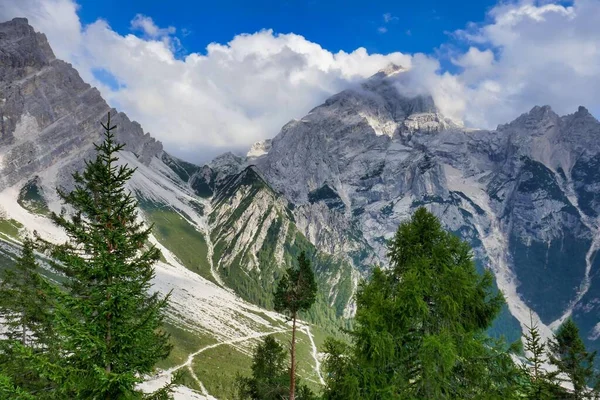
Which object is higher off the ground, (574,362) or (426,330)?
(574,362)

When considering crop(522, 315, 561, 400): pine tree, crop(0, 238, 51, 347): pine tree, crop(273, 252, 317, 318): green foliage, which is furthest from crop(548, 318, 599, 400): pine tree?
crop(0, 238, 51, 347): pine tree

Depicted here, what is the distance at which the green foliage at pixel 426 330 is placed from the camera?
39.6 ft

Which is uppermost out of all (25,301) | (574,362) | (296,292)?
(574,362)

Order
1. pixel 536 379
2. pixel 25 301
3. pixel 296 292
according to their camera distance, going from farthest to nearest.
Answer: pixel 296 292, pixel 25 301, pixel 536 379

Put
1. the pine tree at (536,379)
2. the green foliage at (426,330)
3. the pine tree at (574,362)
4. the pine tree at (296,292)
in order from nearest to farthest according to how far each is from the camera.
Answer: the green foliage at (426,330), the pine tree at (536,379), the pine tree at (574,362), the pine tree at (296,292)

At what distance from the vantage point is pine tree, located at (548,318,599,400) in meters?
27.3

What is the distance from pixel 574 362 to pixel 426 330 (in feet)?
77.1

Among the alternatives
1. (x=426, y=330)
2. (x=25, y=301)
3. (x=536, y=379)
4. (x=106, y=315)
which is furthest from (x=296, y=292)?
(x=426, y=330)

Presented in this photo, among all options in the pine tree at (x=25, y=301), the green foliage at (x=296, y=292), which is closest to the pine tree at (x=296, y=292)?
the green foliage at (x=296, y=292)

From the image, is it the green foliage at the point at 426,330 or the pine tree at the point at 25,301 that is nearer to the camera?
the green foliage at the point at 426,330

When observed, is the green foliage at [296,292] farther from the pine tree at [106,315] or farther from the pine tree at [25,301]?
the pine tree at [106,315]

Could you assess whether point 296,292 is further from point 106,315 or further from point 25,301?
point 106,315

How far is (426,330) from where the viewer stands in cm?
1295

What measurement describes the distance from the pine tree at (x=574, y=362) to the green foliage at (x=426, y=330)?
1889 cm
